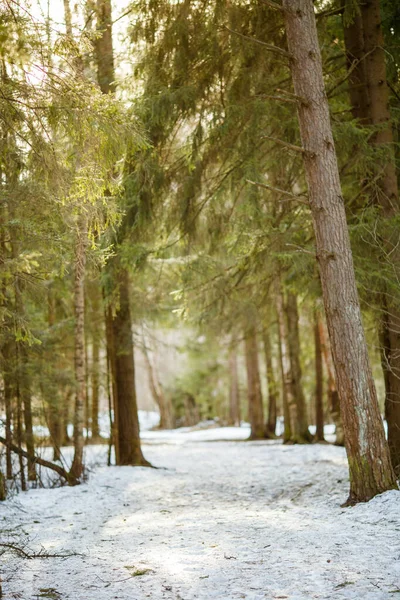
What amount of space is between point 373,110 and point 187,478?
6.69 m

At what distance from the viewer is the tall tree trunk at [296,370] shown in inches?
584

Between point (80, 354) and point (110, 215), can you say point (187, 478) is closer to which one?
point (80, 354)

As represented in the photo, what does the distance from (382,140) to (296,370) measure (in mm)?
8236

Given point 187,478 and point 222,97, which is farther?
point 187,478

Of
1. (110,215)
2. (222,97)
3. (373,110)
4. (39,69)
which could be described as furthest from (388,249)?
(39,69)

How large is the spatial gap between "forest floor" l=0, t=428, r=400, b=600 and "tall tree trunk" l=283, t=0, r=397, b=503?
407 millimetres

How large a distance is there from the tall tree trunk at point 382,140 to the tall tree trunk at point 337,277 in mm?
949

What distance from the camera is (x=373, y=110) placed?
7832 mm

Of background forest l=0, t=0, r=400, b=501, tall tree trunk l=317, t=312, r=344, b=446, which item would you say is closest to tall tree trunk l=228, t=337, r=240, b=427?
tall tree trunk l=317, t=312, r=344, b=446

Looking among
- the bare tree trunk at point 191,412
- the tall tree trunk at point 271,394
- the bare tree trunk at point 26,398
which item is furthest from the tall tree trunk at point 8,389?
the bare tree trunk at point 191,412

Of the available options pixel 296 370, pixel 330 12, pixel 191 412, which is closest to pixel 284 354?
pixel 296 370

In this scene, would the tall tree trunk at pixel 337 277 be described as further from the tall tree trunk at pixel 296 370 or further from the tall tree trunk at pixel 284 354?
the tall tree trunk at pixel 296 370

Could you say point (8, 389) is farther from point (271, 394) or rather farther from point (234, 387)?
point (234, 387)

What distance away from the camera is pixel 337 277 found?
6.41 m
